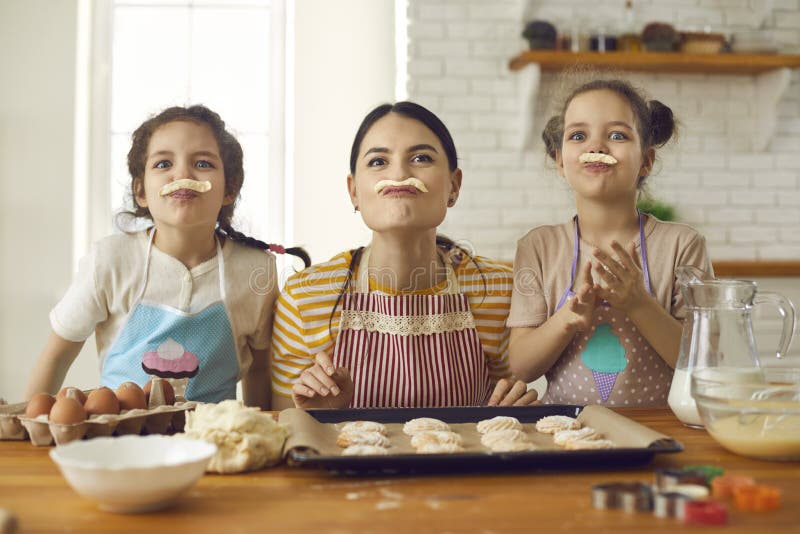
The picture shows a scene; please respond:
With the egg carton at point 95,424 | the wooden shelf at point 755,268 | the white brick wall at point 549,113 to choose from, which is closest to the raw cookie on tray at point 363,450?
the egg carton at point 95,424

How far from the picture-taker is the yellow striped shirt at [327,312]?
183 centimetres

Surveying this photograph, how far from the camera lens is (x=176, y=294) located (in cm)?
195

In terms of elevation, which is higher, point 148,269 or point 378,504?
point 148,269

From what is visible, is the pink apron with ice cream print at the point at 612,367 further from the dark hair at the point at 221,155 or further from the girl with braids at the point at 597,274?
the dark hair at the point at 221,155

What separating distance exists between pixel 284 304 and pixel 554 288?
639mm

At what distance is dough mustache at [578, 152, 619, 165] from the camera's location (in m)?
1.84

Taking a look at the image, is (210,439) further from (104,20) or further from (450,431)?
(104,20)

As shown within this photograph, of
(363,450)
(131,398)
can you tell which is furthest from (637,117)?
(131,398)

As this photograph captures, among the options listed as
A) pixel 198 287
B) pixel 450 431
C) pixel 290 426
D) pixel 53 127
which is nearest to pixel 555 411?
pixel 450 431

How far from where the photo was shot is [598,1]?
3.99m

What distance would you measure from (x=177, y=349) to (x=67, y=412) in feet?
2.31

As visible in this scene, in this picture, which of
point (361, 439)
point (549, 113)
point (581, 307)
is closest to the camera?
point (361, 439)

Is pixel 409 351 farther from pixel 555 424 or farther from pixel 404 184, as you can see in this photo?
pixel 555 424

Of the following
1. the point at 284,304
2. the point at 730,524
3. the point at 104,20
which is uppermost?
the point at 104,20
